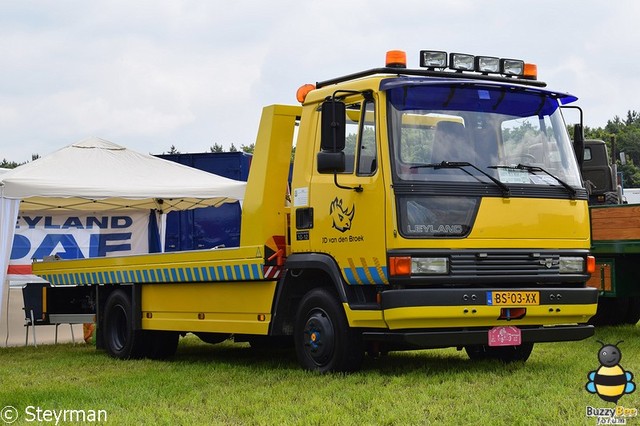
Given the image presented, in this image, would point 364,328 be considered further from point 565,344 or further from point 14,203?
point 14,203

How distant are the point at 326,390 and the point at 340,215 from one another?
1616mm

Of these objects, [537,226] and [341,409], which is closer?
[341,409]

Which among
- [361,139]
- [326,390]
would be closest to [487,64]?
[361,139]

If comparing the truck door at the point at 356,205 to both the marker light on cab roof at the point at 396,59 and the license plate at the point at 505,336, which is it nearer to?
the marker light on cab roof at the point at 396,59

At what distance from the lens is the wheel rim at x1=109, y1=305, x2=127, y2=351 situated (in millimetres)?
12102

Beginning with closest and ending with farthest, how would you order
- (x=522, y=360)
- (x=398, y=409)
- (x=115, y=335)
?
(x=398, y=409) → (x=522, y=360) → (x=115, y=335)

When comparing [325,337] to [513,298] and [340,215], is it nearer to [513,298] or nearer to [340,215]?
[340,215]

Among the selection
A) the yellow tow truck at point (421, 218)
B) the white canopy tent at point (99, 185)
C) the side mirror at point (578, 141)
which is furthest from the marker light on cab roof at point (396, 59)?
the white canopy tent at point (99, 185)

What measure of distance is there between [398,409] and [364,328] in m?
1.86

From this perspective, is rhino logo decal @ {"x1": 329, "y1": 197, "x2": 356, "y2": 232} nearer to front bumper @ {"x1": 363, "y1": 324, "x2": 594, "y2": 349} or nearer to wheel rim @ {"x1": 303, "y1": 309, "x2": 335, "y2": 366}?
wheel rim @ {"x1": 303, "y1": 309, "x2": 335, "y2": 366}

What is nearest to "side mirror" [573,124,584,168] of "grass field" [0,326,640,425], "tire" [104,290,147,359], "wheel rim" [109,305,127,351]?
"grass field" [0,326,640,425]

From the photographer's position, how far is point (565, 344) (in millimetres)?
11250

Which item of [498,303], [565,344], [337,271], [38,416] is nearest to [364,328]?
[337,271]

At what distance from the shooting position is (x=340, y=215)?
850 cm
